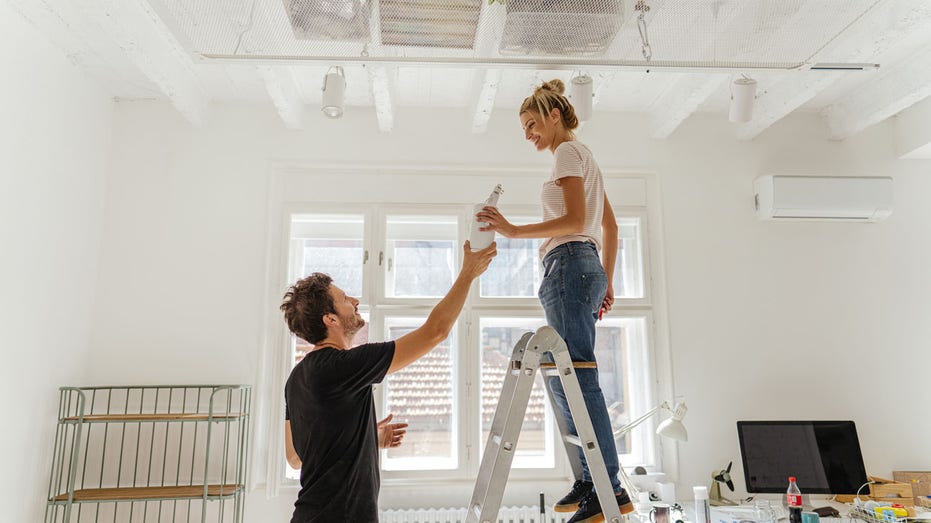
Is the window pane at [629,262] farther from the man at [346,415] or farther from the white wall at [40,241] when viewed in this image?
the white wall at [40,241]

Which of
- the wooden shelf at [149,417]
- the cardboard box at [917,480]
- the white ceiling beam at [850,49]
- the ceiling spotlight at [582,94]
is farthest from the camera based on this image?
the cardboard box at [917,480]

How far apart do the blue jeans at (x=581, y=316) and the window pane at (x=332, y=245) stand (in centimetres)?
168

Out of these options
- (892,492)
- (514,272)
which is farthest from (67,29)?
(892,492)

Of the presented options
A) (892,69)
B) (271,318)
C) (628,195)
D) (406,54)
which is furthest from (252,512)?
(892,69)

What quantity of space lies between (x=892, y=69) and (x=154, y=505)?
4381 mm

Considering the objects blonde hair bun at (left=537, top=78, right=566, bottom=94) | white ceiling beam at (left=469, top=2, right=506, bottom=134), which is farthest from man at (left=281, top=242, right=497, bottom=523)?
white ceiling beam at (left=469, top=2, right=506, bottom=134)

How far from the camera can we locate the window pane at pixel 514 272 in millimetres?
3406

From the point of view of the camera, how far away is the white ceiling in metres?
1.97

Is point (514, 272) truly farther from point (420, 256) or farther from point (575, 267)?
point (575, 267)

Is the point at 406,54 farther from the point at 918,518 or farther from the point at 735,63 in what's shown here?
the point at 918,518

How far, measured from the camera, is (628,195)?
352cm

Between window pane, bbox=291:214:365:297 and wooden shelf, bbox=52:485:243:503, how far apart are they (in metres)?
1.16

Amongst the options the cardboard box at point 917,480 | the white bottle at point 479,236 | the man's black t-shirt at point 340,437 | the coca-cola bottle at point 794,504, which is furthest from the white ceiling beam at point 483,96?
the cardboard box at point 917,480

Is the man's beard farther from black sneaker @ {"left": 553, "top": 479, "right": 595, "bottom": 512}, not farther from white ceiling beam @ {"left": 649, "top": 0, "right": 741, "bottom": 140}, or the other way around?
white ceiling beam @ {"left": 649, "top": 0, "right": 741, "bottom": 140}
